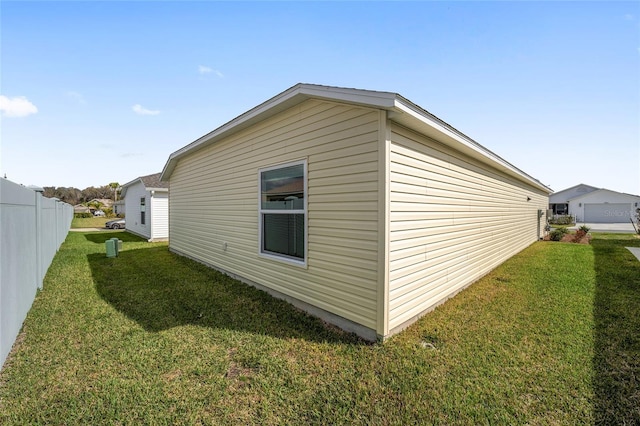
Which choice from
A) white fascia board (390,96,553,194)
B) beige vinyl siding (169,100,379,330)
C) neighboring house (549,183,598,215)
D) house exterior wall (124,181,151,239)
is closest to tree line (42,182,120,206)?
house exterior wall (124,181,151,239)

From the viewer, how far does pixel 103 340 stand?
3.50 metres

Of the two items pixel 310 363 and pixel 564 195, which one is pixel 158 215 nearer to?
pixel 310 363

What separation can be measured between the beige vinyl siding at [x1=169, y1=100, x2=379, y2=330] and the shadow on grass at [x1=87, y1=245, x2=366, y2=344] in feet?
1.07

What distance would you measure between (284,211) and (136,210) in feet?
52.0

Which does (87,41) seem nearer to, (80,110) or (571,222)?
(80,110)

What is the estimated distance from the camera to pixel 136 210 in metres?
16.7

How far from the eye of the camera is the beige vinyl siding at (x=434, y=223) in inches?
142

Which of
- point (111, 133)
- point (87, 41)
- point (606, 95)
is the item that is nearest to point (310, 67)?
point (87, 41)

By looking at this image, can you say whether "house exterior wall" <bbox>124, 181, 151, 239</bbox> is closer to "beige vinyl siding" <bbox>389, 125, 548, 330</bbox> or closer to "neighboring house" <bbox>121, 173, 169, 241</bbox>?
"neighboring house" <bbox>121, 173, 169, 241</bbox>

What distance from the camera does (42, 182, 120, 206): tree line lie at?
5167 cm

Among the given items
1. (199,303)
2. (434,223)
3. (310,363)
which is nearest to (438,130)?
(434,223)

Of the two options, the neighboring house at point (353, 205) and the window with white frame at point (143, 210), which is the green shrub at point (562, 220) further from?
the window with white frame at point (143, 210)

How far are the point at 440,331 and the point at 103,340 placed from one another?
4441mm

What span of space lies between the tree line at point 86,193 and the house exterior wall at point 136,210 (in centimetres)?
4150
